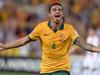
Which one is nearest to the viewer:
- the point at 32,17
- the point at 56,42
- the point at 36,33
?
the point at 56,42

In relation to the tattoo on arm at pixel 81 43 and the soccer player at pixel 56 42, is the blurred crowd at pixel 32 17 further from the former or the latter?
the soccer player at pixel 56 42

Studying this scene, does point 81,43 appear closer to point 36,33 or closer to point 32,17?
point 36,33

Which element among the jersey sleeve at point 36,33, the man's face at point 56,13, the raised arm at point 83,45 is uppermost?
the man's face at point 56,13

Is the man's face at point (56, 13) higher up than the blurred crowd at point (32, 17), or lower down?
higher up

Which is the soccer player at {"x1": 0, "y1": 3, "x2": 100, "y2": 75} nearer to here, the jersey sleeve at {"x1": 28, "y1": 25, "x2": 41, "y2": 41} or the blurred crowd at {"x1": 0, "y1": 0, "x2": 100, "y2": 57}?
the jersey sleeve at {"x1": 28, "y1": 25, "x2": 41, "y2": 41}

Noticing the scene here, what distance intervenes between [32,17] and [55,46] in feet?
31.2

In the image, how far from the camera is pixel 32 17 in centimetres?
1803

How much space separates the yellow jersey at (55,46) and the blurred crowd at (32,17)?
8.20 metres

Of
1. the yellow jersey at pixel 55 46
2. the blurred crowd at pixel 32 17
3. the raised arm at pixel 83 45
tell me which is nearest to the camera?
the yellow jersey at pixel 55 46

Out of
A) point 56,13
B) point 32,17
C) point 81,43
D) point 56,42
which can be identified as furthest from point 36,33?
point 32,17

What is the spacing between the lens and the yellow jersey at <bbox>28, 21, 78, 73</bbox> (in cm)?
857

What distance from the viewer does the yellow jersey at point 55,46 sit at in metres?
8.57

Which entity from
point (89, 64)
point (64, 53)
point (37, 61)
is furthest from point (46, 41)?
point (37, 61)

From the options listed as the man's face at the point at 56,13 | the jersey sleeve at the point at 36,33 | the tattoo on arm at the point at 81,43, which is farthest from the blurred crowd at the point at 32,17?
the man's face at the point at 56,13
